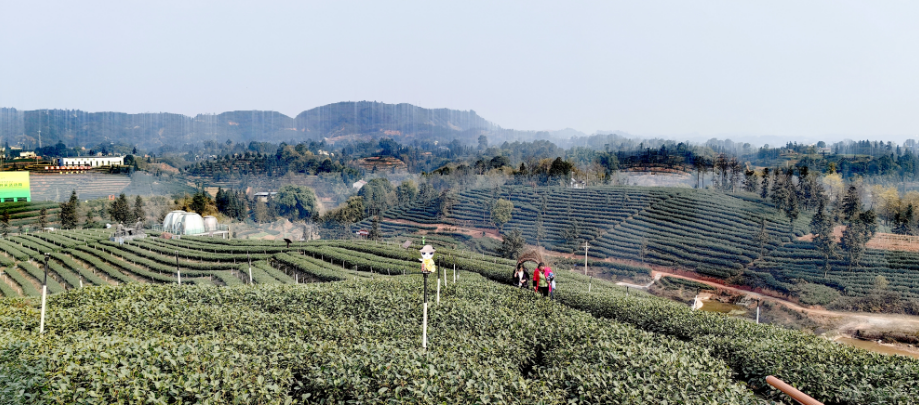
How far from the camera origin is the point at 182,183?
7881 centimetres

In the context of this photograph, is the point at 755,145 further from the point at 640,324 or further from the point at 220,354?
the point at 220,354

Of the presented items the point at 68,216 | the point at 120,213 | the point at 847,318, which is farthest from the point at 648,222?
the point at 68,216

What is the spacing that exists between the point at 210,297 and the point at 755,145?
95660 mm

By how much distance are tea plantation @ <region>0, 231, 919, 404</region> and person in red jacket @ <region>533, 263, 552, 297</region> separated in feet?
3.39

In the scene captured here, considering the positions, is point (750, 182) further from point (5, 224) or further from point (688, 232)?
point (5, 224)

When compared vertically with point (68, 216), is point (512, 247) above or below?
below

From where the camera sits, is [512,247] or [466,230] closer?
[512,247]

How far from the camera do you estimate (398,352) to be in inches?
234

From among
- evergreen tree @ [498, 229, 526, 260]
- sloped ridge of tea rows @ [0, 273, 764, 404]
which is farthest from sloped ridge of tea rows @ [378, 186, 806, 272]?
sloped ridge of tea rows @ [0, 273, 764, 404]

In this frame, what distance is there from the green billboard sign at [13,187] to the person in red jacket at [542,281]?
98.0 feet

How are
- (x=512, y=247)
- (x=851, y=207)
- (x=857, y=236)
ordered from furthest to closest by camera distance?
(x=851, y=207) → (x=512, y=247) → (x=857, y=236)

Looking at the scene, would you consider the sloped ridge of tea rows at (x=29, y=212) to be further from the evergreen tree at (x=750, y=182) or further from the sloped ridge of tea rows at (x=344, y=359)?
the evergreen tree at (x=750, y=182)

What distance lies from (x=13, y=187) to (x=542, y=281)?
32.3 meters

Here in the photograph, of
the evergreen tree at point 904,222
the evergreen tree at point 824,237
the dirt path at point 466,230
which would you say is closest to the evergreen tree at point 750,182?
the evergreen tree at point 904,222
